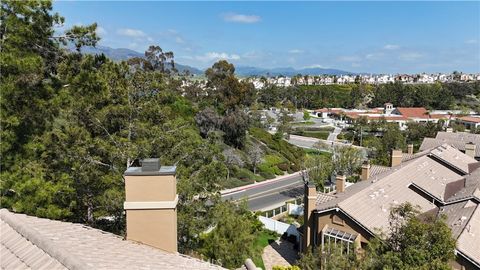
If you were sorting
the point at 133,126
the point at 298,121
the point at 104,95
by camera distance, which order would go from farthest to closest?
the point at 298,121, the point at 133,126, the point at 104,95

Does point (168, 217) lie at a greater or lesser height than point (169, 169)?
lesser

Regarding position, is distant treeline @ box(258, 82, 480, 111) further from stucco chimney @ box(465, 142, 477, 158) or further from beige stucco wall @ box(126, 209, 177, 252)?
beige stucco wall @ box(126, 209, 177, 252)

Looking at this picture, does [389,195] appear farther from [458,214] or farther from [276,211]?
[276,211]

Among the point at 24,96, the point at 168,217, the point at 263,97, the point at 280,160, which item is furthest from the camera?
the point at 263,97

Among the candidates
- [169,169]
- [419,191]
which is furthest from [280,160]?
[169,169]

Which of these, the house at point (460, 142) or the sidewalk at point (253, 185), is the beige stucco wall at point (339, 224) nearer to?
the sidewalk at point (253, 185)

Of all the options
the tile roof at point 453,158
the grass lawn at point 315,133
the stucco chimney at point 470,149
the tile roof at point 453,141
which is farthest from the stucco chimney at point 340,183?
the grass lawn at point 315,133

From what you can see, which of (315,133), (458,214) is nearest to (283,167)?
(458,214)

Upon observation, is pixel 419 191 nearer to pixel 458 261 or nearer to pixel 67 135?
pixel 458 261
